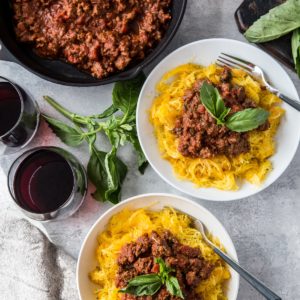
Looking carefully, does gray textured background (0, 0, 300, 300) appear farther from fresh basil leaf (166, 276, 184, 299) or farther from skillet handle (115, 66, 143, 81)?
fresh basil leaf (166, 276, 184, 299)

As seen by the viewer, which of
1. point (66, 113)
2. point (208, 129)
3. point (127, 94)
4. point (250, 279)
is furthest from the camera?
point (66, 113)

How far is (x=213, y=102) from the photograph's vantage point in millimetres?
2758

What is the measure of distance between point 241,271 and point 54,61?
144 centimetres

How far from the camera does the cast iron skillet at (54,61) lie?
9.43 feet

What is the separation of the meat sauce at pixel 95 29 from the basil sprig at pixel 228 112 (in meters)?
0.43

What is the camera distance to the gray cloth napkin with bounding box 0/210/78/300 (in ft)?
10.4

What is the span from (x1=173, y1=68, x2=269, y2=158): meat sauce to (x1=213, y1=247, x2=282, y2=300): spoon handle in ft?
1.66

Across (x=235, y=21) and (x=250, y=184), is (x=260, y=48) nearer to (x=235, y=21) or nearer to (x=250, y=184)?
(x=235, y=21)

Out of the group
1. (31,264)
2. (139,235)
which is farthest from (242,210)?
(31,264)

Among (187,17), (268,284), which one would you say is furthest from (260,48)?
(268,284)

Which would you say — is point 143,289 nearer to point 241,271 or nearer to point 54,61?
point 241,271

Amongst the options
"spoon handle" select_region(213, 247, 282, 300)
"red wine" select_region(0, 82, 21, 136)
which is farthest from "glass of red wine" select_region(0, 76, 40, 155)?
"spoon handle" select_region(213, 247, 282, 300)

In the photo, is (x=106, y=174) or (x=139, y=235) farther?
(x=106, y=174)

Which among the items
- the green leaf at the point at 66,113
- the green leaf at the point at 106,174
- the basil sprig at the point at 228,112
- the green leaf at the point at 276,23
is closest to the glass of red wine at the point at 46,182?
the green leaf at the point at 106,174
